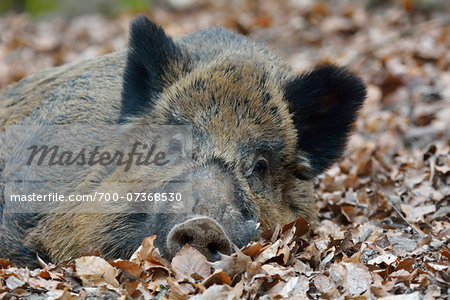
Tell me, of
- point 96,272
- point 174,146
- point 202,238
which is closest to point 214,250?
point 202,238

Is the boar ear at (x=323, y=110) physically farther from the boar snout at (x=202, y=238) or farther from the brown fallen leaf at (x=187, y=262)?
the brown fallen leaf at (x=187, y=262)

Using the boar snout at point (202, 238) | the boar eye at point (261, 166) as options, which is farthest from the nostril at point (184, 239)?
the boar eye at point (261, 166)

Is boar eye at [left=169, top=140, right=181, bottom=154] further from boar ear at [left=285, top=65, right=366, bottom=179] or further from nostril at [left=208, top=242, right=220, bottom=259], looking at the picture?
boar ear at [left=285, top=65, right=366, bottom=179]

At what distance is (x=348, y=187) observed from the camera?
6996 mm

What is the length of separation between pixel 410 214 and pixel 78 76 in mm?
3682

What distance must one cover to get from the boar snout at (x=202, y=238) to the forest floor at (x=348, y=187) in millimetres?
82

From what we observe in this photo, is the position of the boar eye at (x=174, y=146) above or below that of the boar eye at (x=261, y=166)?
above

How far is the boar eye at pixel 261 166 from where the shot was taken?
5066mm

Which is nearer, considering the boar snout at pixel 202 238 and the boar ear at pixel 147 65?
the boar snout at pixel 202 238

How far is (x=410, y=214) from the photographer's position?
5848mm

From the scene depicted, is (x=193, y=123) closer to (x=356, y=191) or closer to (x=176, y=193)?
(x=176, y=193)

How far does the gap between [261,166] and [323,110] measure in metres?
1.00

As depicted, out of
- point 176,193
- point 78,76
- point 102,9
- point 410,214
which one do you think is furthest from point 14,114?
point 102,9

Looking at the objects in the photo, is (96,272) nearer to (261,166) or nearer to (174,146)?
(174,146)
